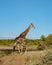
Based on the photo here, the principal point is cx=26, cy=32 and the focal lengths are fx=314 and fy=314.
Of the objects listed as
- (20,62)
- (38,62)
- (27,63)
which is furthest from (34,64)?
(20,62)

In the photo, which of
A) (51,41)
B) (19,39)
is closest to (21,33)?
(19,39)

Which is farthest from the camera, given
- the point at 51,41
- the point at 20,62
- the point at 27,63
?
the point at 51,41

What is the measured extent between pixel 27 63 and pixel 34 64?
1279 millimetres

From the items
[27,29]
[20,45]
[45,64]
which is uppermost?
[27,29]

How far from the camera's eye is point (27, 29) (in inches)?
965

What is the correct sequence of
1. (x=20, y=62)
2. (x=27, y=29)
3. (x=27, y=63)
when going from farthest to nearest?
(x=27, y=29) → (x=20, y=62) → (x=27, y=63)

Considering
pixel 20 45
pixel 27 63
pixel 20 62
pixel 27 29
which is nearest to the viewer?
pixel 27 63

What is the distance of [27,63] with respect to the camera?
16078 millimetres

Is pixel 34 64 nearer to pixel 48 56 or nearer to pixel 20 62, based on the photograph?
pixel 48 56

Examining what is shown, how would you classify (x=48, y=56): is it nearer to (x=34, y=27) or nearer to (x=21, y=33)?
(x=21, y=33)

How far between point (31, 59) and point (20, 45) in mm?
5813

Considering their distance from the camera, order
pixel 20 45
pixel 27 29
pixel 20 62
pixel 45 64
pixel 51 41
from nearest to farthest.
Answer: pixel 45 64
pixel 20 62
pixel 20 45
pixel 27 29
pixel 51 41

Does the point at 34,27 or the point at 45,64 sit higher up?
the point at 34,27

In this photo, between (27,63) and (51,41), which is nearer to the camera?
(27,63)
